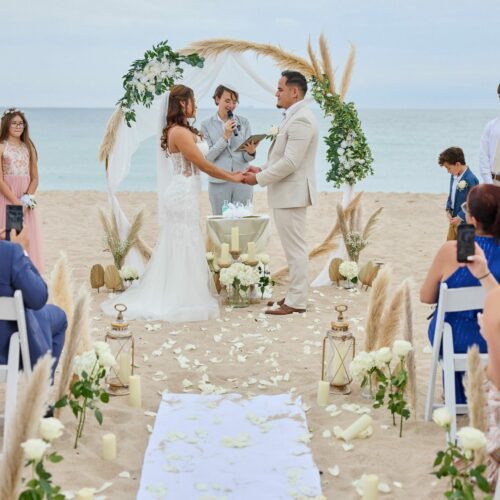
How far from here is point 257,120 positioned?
50.2 m

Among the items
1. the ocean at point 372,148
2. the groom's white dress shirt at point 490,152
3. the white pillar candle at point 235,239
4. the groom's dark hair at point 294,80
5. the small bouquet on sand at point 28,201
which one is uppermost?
the ocean at point 372,148

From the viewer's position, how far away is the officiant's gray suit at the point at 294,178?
6.59m

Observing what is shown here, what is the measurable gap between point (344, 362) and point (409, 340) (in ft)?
1.85

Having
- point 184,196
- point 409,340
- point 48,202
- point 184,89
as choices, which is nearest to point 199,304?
point 184,196

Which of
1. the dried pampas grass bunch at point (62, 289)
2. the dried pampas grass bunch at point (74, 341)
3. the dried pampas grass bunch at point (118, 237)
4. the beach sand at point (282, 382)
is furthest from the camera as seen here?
the dried pampas grass bunch at point (118, 237)

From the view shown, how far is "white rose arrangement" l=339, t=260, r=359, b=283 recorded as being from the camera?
775cm

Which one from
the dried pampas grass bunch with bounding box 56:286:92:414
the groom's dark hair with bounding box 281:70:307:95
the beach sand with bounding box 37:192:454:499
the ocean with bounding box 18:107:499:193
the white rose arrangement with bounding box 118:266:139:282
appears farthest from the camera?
the ocean with bounding box 18:107:499:193

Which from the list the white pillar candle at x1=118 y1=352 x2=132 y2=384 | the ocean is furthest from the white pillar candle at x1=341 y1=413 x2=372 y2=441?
the ocean

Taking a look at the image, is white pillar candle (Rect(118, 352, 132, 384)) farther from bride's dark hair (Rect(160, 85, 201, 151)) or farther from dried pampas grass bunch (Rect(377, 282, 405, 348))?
bride's dark hair (Rect(160, 85, 201, 151))

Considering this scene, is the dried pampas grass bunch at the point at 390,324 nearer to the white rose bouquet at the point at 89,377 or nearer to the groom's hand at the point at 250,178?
the white rose bouquet at the point at 89,377

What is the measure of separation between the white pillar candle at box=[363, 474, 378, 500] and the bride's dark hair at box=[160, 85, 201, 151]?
4059mm

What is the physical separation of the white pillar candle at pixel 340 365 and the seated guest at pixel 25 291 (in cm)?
178

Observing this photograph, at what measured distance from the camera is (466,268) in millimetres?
4156

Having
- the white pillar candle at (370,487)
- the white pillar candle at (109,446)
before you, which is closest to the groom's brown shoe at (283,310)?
the white pillar candle at (109,446)
